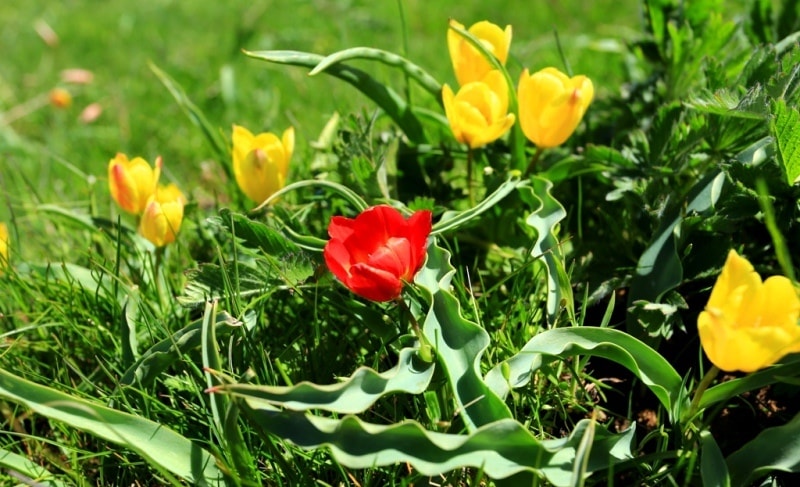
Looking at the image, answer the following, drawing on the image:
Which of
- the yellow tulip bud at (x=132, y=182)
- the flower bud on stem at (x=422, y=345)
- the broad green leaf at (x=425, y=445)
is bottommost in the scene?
the broad green leaf at (x=425, y=445)

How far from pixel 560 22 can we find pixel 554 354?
2.50 meters

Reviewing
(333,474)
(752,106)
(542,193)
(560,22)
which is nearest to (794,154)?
(752,106)

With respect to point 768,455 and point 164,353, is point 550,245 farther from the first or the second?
point 164,353

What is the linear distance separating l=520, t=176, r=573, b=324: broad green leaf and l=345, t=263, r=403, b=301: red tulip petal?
0.27m

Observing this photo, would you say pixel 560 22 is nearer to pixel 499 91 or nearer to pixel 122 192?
pixel 499 91

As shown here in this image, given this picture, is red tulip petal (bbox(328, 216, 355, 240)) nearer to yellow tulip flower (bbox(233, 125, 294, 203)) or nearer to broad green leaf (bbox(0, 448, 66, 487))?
yellow tulip flower (bbox(233, 125, 294, 203))

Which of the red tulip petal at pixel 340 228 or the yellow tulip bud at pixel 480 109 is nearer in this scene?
the red tulip petal at pixel 340 228

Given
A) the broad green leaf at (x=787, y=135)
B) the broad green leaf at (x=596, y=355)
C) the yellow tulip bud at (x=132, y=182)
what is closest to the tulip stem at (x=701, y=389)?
the broad green leaf at (x=596, y=355)

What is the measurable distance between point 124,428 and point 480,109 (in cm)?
74

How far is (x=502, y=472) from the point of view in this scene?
936 millimetres

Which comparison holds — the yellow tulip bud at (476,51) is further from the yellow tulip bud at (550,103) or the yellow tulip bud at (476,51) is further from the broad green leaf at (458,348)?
the broad green leaf at (458,348)

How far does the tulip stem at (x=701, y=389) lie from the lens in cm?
99

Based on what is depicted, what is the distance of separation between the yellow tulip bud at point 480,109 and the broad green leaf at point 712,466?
0.59 metres

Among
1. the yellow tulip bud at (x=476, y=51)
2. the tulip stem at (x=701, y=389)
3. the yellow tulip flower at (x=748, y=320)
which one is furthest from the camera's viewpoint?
the yellow tulip bud at (x=476, y=51)
